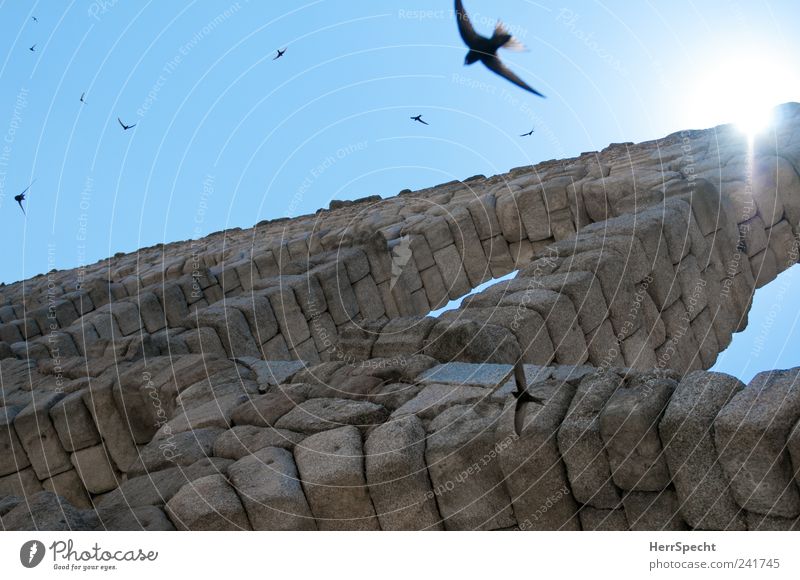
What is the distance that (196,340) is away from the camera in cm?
983

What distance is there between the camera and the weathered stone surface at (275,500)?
4848 mm

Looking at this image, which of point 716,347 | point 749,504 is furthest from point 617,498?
point 716,347

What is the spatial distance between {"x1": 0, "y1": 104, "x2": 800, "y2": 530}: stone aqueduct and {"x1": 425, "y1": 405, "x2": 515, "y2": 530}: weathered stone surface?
0.01 metres

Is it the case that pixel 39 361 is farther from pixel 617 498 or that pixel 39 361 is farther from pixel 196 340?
pixel 617 498

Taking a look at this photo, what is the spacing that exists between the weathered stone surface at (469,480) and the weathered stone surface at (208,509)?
1322 millimetres

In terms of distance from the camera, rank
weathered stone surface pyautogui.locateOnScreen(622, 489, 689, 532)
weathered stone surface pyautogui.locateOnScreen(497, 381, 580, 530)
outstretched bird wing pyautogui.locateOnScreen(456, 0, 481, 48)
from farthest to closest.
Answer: outstretched bird wing pyautogui.locateOnScreen(456, 0, 481, 48) < weathered stone surface pyautogui.locateOnScreen(497, 381, 580, 530) < weathered stone surface pyautogui.locateOnScreen(622, 489, 689, 532)

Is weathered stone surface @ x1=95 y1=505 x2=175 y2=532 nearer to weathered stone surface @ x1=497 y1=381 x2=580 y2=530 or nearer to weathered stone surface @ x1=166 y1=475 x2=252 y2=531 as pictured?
weathered stone surface @ x1=166 y1=475 x2=252 y2=531

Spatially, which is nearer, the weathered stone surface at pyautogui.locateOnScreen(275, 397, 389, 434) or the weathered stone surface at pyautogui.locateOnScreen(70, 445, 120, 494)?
the weathered stone surface at pyautogui.locateOnScreen(275, 397, 389, 434)

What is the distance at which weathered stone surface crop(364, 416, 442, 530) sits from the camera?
4734mm

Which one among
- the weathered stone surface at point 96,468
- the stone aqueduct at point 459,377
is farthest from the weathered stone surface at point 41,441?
the weathered stone surface at point 96,468

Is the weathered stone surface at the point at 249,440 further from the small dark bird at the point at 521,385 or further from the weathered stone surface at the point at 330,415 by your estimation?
the small dark bird at the point at 521,385

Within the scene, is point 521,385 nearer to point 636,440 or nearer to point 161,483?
point 636,440

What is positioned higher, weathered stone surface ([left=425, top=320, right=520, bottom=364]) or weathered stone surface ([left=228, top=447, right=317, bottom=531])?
weathered stone surface ([left=425, top=320, right=520, bottom=364])

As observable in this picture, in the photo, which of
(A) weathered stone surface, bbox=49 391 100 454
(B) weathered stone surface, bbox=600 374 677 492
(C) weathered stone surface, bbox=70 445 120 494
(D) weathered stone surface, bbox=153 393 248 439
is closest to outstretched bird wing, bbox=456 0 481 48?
(B) weathered stone surface, bbox=600 374 677 492
